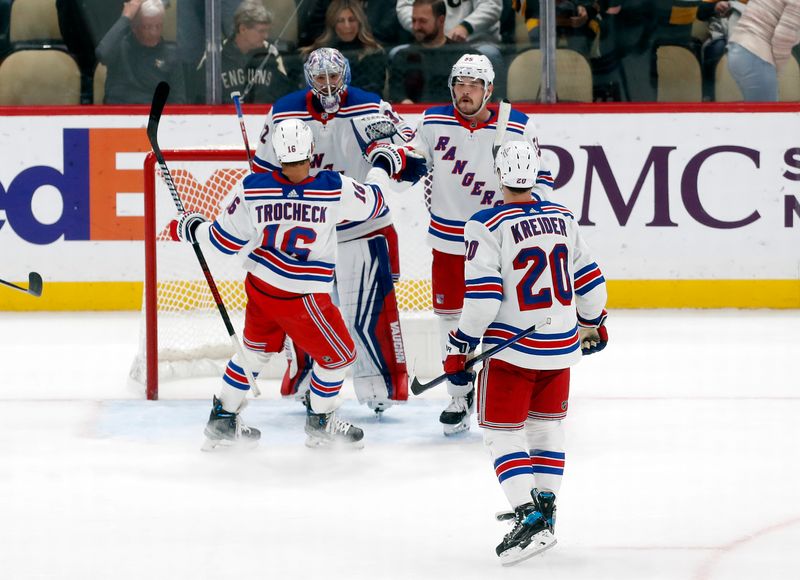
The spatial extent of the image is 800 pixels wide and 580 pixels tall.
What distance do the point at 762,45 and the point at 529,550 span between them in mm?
4292

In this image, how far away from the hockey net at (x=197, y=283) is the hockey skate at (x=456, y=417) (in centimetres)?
94

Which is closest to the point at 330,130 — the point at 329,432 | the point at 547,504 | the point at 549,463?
the point at 329,432

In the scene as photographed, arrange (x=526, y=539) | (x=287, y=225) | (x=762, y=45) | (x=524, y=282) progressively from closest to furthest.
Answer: (x=526, y=539) → (x=524, y=282) → (x=287, y=225) → (x=762, y=45)

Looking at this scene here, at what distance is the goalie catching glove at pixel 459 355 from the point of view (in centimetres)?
303

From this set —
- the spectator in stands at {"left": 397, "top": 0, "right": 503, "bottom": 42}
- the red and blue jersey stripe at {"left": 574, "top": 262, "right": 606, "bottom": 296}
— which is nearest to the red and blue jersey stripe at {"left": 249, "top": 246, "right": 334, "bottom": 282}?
the red and blue jersey stripe at {"left": 574, "top": 262, "right": 606, "bottom": 296}

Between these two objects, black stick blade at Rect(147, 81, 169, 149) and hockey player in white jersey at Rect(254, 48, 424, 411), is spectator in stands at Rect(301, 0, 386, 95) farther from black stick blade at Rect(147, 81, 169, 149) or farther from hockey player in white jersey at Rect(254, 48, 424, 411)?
black stick blade at Rect(147, 81, 169, 149)

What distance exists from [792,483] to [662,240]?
2.95 m

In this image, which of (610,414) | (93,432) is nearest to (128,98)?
(93,432)

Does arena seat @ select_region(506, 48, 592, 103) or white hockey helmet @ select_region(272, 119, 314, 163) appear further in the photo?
arena seat @ select_region(506, 48, 592, 103)

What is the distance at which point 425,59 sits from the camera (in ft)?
21.4

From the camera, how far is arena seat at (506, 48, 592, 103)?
6508 mm

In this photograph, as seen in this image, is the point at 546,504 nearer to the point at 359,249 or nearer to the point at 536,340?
the point at 536,340

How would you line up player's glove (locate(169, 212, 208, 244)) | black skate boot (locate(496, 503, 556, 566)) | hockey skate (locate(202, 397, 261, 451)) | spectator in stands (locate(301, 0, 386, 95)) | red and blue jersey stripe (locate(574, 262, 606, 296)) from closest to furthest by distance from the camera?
black skate boot (locate(496, 503, 556, 566))
red and blue jersey stripe (locate(574, 262, 606, 296))
player's glove (locate(169, 212, 208, 244))
hockey skate (locate(202, 397, 261, 451))
spectator in stands (locate(301, 0, 386, 95))

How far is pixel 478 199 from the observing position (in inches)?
168
